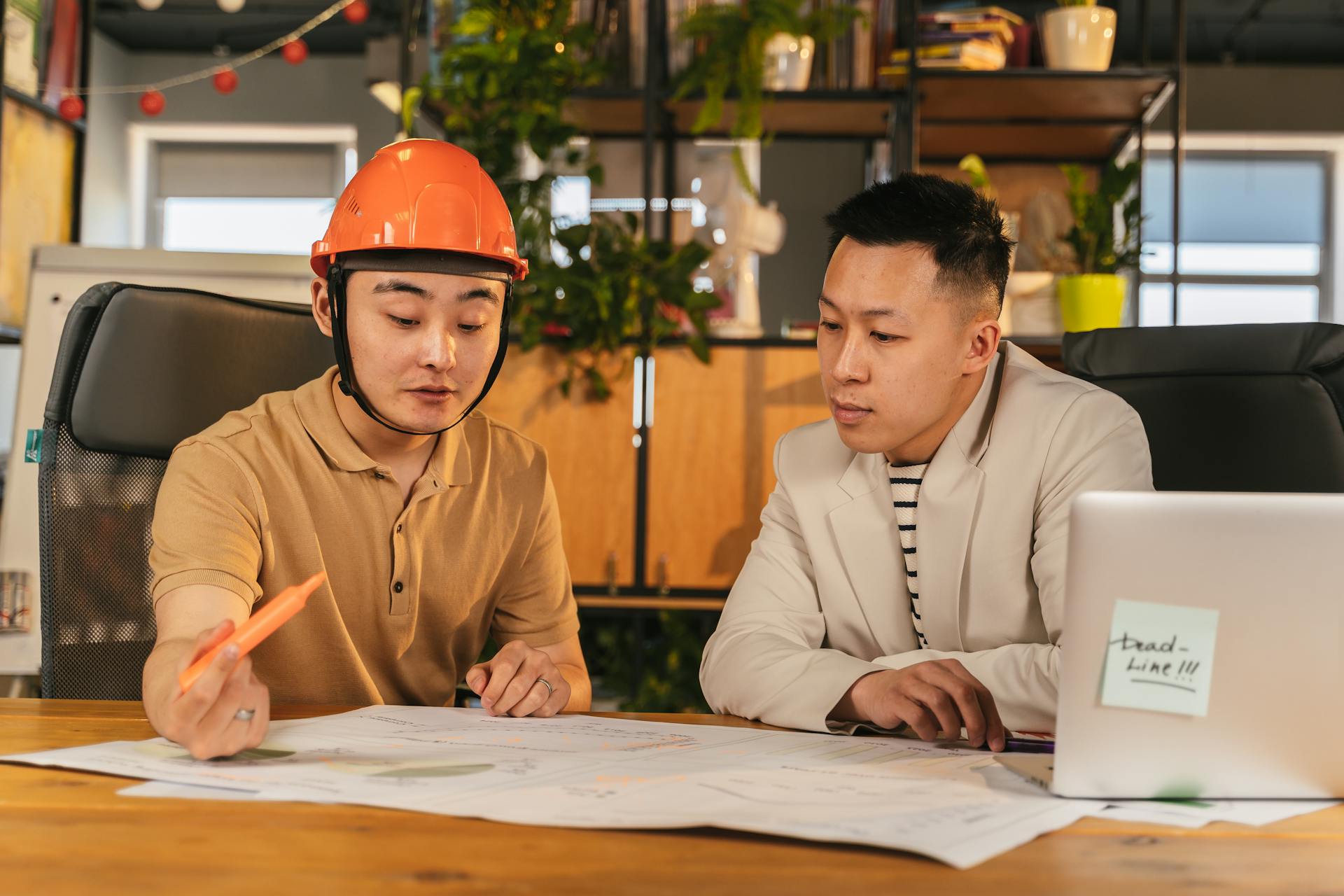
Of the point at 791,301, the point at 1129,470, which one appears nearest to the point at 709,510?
the point at 1129,470

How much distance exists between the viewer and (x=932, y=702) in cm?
112

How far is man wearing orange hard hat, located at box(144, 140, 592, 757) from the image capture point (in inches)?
52.9

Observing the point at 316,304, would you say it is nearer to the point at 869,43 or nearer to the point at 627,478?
the point at 627,478

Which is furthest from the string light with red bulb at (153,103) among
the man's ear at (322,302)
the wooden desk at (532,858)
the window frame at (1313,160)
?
the window frame at (1313,160)

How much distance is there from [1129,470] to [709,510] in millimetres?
1703

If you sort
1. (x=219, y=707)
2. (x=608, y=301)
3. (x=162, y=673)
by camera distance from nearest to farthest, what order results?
(x=219, y=707) < (x=162, y=673) < (x=608, y=301)

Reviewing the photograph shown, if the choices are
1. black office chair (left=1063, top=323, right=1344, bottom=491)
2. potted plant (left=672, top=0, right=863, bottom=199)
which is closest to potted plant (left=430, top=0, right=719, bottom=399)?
potted plant (left=672, top=0, right=863, bottom=199)

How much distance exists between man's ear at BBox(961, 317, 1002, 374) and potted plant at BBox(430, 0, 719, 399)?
1456 mm

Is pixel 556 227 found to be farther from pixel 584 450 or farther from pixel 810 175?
pixel 810 175

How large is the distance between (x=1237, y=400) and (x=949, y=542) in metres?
0.44

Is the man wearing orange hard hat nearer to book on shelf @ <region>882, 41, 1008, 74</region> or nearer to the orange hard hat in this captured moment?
the orange hard hat

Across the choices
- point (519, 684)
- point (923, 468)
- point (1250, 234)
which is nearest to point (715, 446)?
point (923, 468)

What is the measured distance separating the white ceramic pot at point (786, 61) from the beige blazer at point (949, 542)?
1.73 meters

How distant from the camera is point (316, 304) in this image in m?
Answer: 1.50
